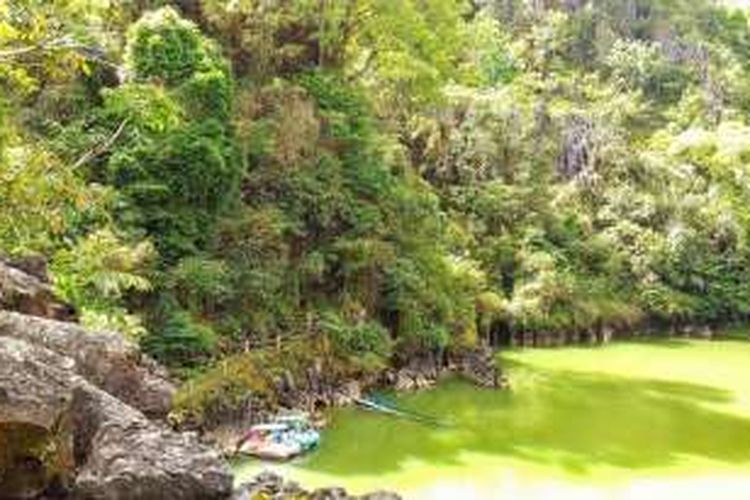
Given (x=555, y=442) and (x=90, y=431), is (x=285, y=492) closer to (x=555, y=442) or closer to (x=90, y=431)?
(x=90, y=431)

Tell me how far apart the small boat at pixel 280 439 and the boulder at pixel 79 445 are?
33.4ft

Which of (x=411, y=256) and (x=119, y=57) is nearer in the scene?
(x=119, y=57)

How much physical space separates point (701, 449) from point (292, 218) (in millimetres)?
9872

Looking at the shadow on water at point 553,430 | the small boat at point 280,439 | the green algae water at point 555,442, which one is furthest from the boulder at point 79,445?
the shadow on water at point 553,430

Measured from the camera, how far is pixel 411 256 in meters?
29.4

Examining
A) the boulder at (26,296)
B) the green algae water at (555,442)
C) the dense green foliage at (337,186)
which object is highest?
the dense green foliage at (337,186)

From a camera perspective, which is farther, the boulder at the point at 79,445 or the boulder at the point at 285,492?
the boulder at the point at 285,492

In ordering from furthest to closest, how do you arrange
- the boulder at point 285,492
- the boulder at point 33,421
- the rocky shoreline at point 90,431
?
the boulder at point 285,492 → the rocky shoreline at point 90,431 → the boulder at point 33,421

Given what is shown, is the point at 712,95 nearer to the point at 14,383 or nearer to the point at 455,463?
the point at 455,463

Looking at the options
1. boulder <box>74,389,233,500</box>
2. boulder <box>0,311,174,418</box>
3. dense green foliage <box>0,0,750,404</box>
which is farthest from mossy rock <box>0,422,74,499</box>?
dense green foliage <box>0,0,750,404</box>

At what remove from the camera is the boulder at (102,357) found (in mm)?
9508

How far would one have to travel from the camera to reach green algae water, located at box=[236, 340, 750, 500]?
1878 cm

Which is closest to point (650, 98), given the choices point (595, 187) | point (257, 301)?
point (595, 187)

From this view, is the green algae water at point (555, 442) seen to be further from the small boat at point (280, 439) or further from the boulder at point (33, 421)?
the boulder at point (33, 421)
